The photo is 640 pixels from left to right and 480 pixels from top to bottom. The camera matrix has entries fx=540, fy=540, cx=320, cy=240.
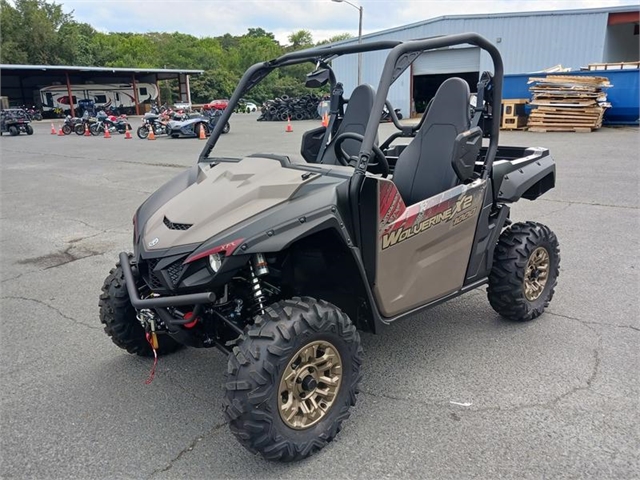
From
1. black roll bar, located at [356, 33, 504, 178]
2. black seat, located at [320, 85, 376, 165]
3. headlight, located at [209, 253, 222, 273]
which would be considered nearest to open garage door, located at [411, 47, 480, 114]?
black seat, located at [320, 85, 376, 165]

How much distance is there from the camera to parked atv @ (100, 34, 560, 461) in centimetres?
239

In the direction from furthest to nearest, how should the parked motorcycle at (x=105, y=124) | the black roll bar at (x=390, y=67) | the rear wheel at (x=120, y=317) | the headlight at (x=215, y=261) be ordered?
the parked motorcycle at (x=105, y=124)
the rear wheel at (x=120, y=317)
the black roll bar at (x=390, y=67)
the headlight at (x=215, y=261)

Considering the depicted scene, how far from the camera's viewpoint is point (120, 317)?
3.27 metres

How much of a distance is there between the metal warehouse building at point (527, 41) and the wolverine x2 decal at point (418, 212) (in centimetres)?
1966

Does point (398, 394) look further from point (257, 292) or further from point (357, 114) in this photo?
point (357, 114)

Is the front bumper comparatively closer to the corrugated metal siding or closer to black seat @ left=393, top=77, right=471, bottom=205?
black seat @ left=393, top=77, right=471, bottom=205

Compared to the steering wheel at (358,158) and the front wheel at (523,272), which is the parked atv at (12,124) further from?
the front wheel at (523,272)

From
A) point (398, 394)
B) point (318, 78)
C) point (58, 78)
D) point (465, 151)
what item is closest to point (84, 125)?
point (58, 78)

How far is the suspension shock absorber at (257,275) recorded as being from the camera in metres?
2.48

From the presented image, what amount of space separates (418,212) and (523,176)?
127cm

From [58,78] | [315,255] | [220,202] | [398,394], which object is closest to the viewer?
[220,202]

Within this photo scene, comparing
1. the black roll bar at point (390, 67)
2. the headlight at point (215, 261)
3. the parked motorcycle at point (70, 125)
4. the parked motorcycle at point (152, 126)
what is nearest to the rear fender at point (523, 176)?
the black roll bar at point (390, 67)

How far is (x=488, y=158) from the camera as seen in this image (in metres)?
3.48

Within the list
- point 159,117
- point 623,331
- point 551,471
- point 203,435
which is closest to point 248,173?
point 203,435
